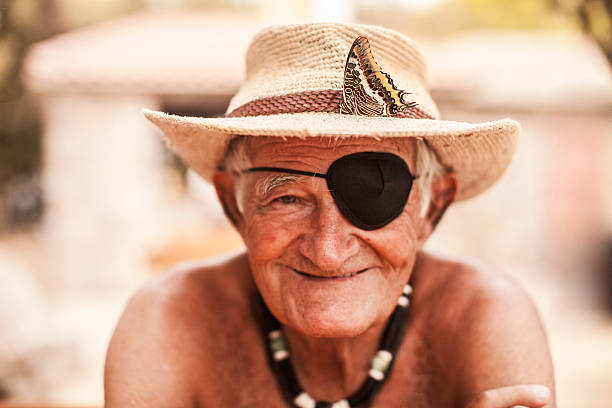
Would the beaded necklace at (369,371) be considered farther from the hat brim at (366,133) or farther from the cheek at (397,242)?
the hat brim at (366,133)

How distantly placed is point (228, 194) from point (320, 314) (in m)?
0.70

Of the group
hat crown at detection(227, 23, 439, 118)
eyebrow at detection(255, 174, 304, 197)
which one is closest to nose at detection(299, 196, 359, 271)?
→ eyebrow at detection(255, 174, 304, 197)

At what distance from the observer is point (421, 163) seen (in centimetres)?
184

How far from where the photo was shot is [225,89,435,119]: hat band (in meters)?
1.62

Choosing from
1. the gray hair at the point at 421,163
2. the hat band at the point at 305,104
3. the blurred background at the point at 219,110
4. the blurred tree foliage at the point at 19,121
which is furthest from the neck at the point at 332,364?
the blurred tree foliage at the point at 19,121

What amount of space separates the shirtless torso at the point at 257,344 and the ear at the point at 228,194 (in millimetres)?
334

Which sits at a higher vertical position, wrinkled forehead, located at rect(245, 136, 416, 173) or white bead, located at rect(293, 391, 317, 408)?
wrinkled forehead, located at rect(245, 136, 416, 173)

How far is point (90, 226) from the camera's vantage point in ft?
29.1

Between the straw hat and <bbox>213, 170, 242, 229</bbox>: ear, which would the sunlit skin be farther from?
the straw hat

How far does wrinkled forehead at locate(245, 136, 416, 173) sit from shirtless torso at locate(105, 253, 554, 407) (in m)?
0.69

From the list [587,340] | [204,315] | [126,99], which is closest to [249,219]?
[204,315]

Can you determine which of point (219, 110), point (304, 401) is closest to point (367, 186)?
point (304, 401)

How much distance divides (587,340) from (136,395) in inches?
267

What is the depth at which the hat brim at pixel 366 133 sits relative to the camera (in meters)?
1.48
